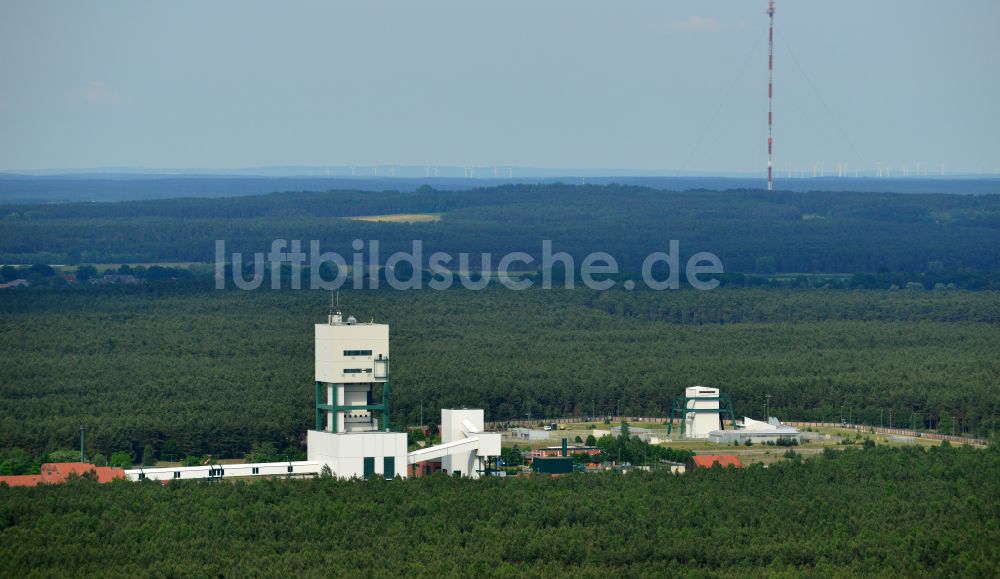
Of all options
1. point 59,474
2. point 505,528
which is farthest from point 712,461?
point 59,474

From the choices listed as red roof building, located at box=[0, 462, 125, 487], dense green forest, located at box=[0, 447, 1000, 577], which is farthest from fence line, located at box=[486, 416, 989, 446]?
red roof building, located at box=[0, 462, 125, 487]

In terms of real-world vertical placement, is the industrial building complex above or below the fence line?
above

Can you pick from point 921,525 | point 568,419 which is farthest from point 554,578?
point 568,419

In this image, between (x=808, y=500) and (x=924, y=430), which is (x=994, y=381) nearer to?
(x=924, y=430)

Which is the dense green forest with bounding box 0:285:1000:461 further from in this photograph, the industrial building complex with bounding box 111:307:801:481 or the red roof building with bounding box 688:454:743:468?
the red roof building with bounding box 688:454:743:468

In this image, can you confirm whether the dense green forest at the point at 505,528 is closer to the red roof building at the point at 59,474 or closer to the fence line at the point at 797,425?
the red roof building at the point at 59,474

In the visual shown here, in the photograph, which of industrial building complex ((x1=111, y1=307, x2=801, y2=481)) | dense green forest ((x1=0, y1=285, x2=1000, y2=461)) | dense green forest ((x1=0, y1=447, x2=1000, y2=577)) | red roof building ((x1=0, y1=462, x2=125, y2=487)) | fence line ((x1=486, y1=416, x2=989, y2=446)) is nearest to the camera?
dense green forest ((x1=0, y1=447, x2=1000, y2=577))

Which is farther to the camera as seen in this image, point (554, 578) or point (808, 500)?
point (808, 500)
